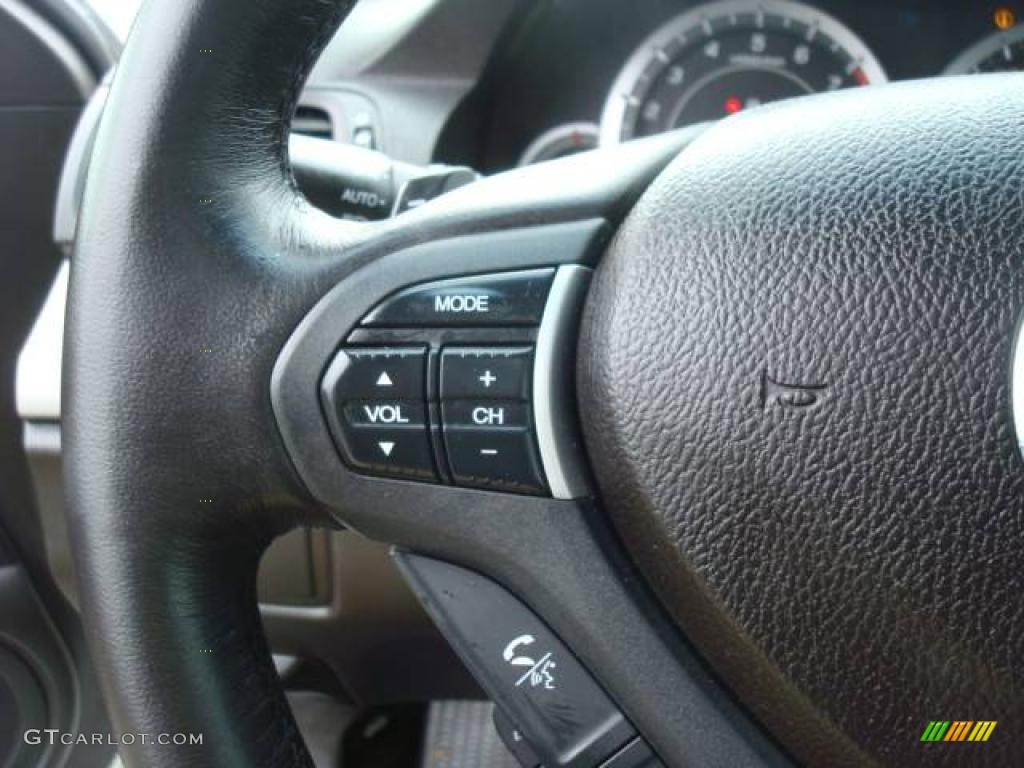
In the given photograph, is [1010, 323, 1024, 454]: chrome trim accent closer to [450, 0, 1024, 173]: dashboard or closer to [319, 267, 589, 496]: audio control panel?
[319, 267, 589, 496]: audio control panel

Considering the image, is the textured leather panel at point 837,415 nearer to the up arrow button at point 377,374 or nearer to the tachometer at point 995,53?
the up arrow button at point 377,374

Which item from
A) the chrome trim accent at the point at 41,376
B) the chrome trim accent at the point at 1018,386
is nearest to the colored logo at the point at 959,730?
the chrome trim accent at the point at 1018,386

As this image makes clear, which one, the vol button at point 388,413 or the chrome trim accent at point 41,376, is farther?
the chrome trim accent at point 41,376

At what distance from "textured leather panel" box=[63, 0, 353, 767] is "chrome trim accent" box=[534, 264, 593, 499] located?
133 mm

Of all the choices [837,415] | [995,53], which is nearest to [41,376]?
[837,415]

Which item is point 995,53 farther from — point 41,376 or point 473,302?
point 473,302

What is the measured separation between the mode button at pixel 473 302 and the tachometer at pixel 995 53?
1.52 meters

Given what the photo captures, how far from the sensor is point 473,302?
70 cm

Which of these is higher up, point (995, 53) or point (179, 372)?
point (995, 53)

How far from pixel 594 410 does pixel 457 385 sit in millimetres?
72

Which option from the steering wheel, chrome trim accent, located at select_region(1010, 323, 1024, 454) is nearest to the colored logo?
the steering wheel

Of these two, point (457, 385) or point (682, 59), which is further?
point (682, 59)

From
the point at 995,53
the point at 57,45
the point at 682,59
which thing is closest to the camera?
the point at 57,45

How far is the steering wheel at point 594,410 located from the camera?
24.1 inches
